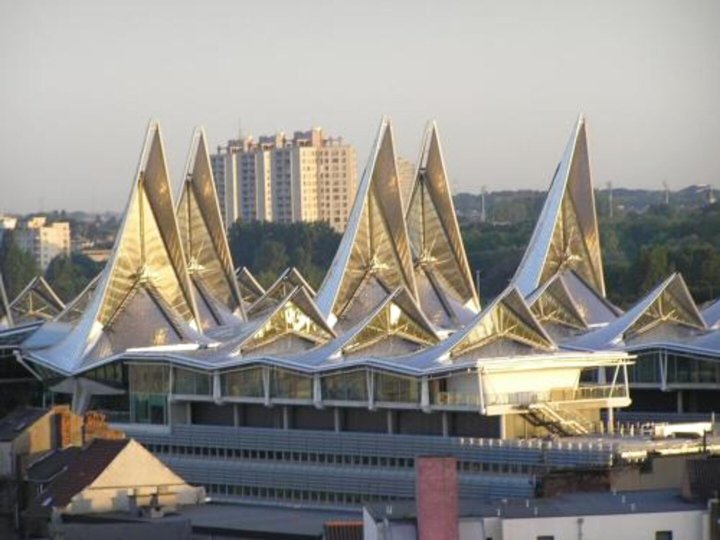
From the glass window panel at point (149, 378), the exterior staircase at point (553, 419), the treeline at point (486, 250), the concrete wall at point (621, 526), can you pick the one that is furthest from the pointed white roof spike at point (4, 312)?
the concrete wall at point (621, 526)

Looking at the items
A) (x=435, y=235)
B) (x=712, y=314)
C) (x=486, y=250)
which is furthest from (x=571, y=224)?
(x=486, y=250)

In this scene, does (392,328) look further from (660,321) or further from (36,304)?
(36,304)

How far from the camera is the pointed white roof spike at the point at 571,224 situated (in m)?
89.1

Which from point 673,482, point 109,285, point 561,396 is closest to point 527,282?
point 109,285

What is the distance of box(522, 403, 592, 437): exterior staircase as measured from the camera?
2628 inches

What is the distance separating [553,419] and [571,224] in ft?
75.4

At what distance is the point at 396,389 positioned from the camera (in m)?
69.5

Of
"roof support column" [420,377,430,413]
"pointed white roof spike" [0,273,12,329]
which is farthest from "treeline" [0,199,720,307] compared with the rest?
"roof support column" [420,377,430,413]

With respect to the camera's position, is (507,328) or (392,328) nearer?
(507,328)

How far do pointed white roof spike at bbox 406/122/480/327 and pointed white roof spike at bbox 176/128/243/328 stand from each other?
5.14 meters

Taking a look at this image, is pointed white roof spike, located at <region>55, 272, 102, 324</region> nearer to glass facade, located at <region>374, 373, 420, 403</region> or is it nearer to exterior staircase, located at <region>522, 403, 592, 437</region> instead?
glass facade, located at <region>374, 373, 420, 403</region>

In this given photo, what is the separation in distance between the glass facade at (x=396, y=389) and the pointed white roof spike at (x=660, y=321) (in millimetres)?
8190

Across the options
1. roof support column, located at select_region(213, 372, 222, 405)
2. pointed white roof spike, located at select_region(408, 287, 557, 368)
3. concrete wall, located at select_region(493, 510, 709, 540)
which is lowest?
concrete wall, located at select_region(493, 510, 709, 540)

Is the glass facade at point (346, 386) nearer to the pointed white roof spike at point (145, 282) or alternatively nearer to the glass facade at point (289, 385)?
the glass facade at point (289, 385)
